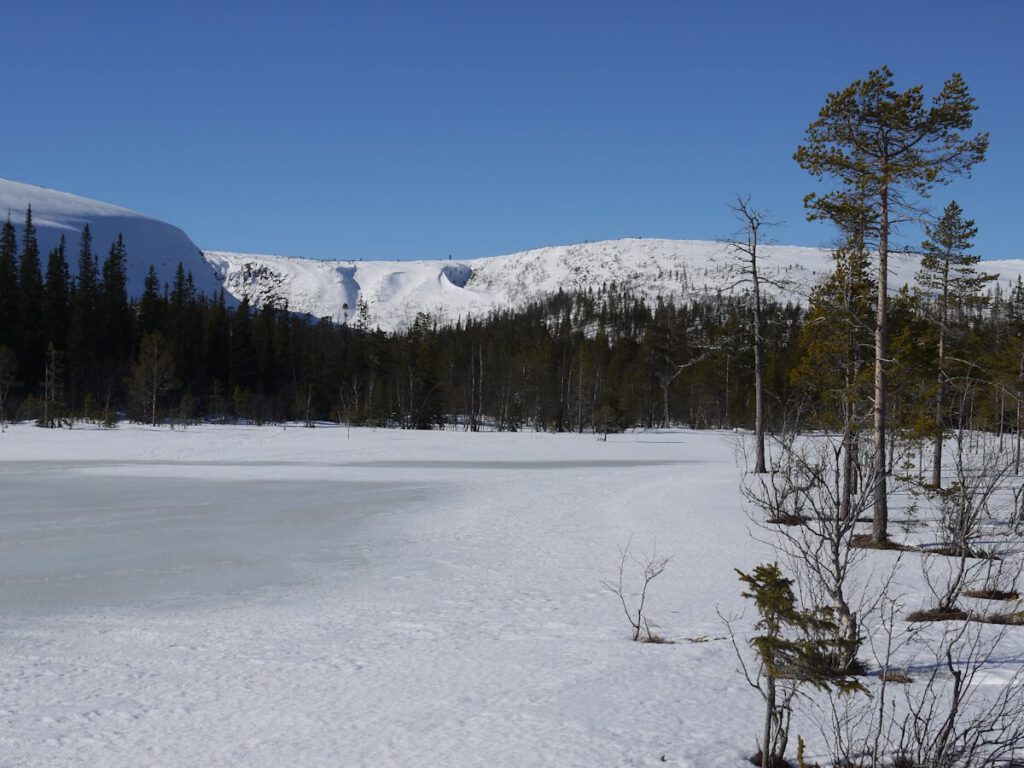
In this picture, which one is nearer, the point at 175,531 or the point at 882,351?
the point at 882,351

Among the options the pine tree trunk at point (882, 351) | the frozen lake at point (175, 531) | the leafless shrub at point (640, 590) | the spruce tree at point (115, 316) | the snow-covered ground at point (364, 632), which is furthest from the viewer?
the spruce tree at point (115, 316)

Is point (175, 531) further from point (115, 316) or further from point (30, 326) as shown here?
point (115, 316)

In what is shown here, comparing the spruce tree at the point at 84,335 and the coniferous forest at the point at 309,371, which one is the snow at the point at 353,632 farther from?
the spruce tree at the point at 84,335

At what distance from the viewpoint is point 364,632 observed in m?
7.94

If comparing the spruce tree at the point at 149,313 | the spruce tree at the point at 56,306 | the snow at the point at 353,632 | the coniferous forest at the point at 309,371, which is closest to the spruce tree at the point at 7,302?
the coniferous forest at the point at 309,371

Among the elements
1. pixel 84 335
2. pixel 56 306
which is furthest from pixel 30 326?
pixel 84 335

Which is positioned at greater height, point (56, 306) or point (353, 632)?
point (56, 306)

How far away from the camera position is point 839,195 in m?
14.4

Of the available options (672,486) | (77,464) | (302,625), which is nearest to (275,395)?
(77,464)

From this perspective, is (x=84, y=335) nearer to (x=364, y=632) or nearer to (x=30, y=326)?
(x=30, y=326)

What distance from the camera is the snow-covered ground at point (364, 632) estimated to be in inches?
205

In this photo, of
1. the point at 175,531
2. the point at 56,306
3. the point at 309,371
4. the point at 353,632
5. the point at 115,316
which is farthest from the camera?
the point at 309,371

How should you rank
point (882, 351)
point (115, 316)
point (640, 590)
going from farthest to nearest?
point (115, 316), point (882, 351), point (640, 590)

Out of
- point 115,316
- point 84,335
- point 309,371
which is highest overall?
Answer: point 115,316
